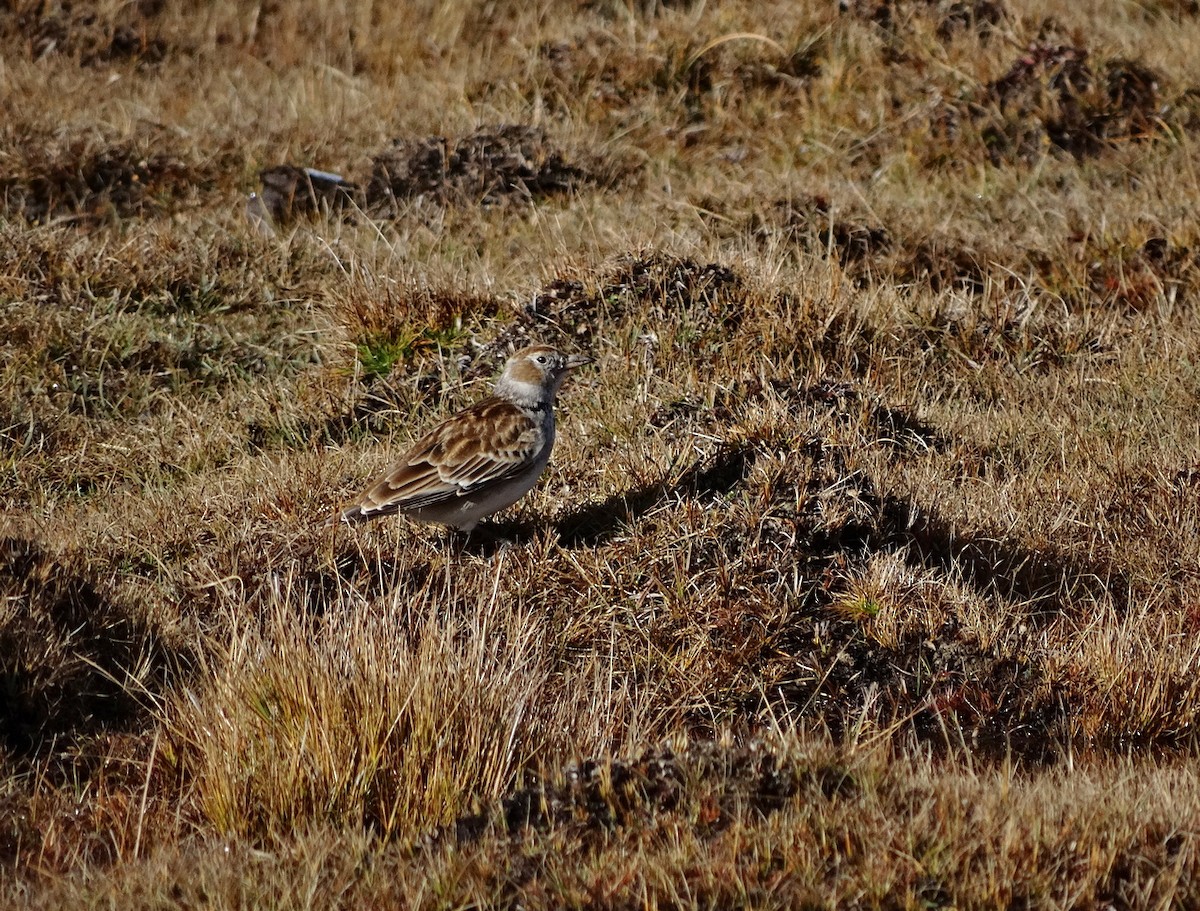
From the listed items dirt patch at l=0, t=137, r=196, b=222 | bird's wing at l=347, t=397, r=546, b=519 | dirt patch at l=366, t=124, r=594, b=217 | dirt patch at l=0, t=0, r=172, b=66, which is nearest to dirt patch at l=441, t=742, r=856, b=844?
bird's wing at l=347, t=397, r=546, b=519

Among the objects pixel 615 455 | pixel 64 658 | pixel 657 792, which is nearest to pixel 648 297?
pixel 615 455

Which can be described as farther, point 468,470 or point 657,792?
point 468,470

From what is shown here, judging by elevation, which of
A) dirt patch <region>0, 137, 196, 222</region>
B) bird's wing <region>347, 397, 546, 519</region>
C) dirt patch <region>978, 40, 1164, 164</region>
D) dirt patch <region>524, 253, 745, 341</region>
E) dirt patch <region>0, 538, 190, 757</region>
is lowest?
dirt patch <region>0, 538, 190, 757</region>

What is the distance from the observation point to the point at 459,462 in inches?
269

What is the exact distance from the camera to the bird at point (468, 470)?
677 centimetres

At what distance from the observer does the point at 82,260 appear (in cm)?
986

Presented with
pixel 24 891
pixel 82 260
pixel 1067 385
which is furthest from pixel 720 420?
pixel 82 260

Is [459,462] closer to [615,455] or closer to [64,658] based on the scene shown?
[615,455]

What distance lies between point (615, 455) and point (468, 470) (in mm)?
1058

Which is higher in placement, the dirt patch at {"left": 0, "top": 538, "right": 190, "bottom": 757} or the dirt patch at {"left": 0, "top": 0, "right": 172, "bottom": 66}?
the dirt patch at {"left": 0, "top": 0, "right": 172, "bottom": 66}

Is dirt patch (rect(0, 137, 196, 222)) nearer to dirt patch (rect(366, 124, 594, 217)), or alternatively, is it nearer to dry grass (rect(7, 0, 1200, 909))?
dry grass (rect(7, 0, 1200, 909))

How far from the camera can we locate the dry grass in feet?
16.4

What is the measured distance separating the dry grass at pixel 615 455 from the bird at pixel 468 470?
23 centimetres

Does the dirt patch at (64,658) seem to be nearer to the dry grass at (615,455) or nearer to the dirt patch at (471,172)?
the dry grass at (615,455)
